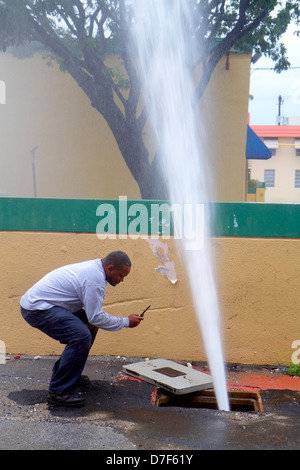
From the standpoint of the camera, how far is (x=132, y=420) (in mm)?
3725

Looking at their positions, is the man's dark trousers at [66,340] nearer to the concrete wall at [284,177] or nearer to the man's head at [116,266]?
the man's head at [116,266]

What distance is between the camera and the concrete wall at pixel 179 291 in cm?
503

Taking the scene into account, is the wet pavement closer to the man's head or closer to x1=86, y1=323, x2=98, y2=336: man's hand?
x1=86, y1=323, x2=98, y2=336: man's hand

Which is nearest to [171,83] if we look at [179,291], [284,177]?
[179,291]

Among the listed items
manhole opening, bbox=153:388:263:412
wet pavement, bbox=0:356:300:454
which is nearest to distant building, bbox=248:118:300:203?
manhole opening, bbox=153:388:263:412

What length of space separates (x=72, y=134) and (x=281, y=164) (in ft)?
21.1

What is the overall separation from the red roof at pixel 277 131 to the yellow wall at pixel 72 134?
10.0 feet

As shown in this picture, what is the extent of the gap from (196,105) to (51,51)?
2.52 meters

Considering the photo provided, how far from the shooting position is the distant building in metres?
8.93

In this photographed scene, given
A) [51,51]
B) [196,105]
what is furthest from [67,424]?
[51,51]

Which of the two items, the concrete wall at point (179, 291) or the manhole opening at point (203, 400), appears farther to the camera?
the concrete wall at point (179, 291)

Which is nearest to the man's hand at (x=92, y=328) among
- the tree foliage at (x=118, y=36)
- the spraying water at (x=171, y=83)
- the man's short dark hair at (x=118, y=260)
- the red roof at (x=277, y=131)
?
the man's short dark hair at (x=118, y=260)

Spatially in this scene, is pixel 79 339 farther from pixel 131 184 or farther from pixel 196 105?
pixel 196 105

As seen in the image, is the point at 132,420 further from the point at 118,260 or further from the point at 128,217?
the point at 128,217
